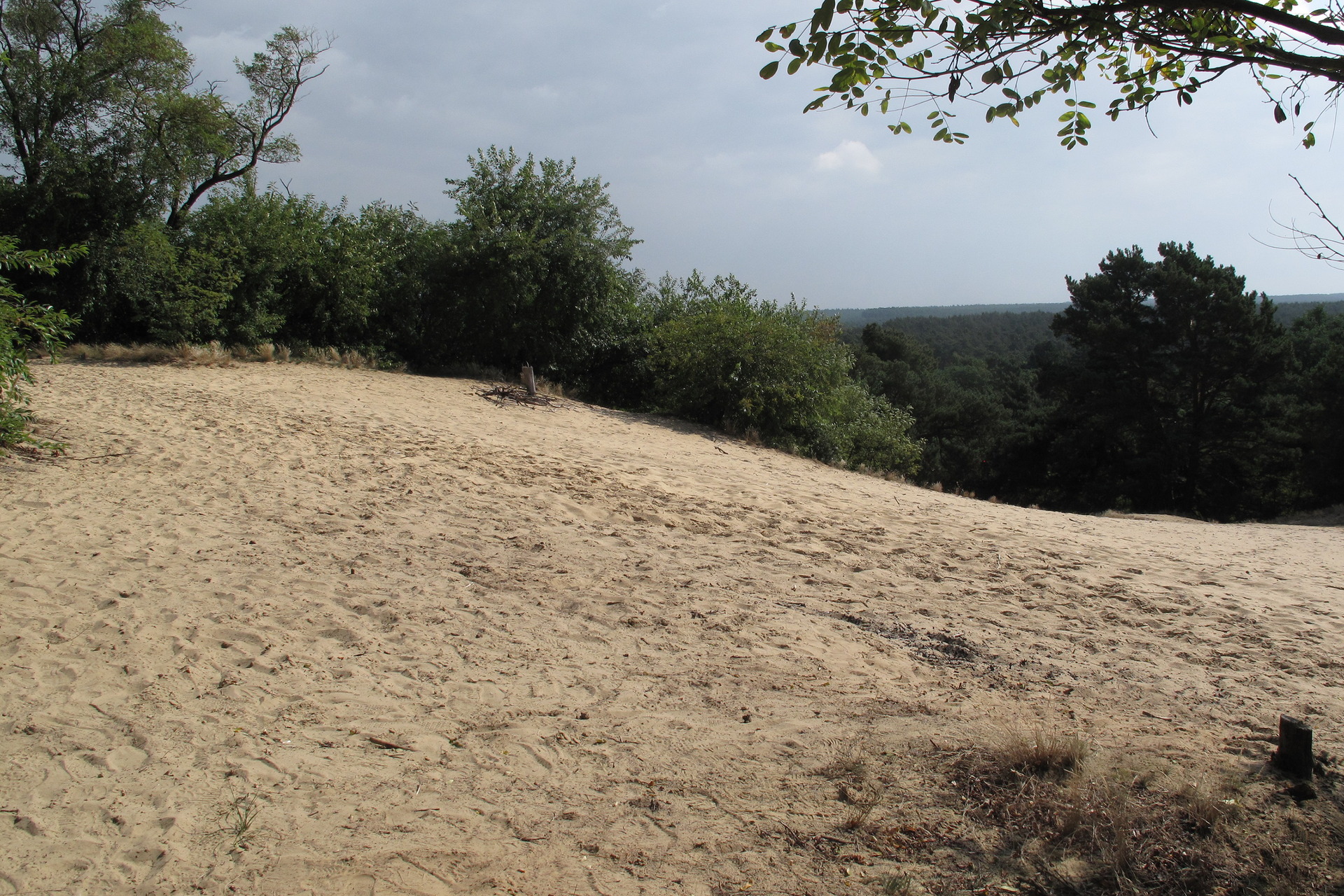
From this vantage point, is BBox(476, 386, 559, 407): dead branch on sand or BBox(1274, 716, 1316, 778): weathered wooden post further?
BBox(476, 386, 559, 407): dead branch on sand

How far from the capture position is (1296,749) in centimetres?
309

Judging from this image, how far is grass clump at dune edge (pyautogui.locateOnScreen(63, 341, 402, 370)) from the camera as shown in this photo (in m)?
13.1

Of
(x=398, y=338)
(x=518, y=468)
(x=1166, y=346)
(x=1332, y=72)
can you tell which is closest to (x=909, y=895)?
(x=1332, y=72)

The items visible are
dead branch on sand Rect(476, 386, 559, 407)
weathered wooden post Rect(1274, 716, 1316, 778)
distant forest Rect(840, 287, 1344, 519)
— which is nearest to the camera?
weathered wooden post Rect(1274, 716, 1316, 778)

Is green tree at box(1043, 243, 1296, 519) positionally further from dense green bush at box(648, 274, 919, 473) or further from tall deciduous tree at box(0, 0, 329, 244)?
tall deciduous tree at box(0, 0, 329, 244)

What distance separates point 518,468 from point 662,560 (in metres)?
2.91

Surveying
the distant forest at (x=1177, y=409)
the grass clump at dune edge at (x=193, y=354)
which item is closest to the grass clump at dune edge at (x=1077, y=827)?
the grass clump at dune edge at (x=193, y=354)

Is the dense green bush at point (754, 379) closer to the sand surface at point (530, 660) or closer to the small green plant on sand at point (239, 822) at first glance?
the sand surface at point (530, 660)

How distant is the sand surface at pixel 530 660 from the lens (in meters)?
2.96

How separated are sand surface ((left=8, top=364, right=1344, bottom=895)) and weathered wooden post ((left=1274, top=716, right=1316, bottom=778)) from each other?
0.85ft

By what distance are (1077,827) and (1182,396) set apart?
Answer: 31.4 m

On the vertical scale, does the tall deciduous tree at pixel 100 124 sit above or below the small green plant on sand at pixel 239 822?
above

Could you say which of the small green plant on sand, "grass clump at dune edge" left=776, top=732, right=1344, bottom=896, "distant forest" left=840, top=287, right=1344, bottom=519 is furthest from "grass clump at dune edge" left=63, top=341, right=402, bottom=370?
"distant forest" left=840, top=287, right=1344, bottom=519

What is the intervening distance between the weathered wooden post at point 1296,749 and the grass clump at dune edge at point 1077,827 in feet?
0.22
